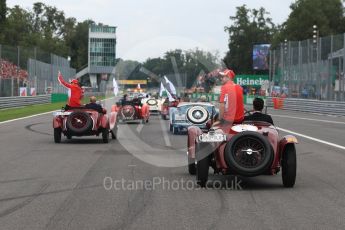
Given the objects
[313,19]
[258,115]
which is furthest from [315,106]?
[313,19]

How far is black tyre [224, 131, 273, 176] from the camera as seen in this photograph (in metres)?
9.71

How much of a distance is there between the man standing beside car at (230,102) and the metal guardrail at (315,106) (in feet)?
101

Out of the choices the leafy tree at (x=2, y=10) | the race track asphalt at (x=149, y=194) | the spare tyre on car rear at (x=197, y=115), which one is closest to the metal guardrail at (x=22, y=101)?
the spare tyre on car rear at (x=197, y=115)

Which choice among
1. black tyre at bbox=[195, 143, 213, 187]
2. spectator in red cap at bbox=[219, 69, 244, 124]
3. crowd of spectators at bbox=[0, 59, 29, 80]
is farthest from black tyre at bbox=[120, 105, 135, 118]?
black tyre at bbox=[195, 143, 213, 187]

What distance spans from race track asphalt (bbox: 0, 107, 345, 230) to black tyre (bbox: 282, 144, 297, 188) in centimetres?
16

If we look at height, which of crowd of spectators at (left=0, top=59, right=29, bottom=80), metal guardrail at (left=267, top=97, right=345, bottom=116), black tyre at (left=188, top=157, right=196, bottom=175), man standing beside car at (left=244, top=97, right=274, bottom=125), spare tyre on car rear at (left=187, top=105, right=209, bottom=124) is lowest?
metal guardrail at (left=267, top=97, right=345, bottom=116)

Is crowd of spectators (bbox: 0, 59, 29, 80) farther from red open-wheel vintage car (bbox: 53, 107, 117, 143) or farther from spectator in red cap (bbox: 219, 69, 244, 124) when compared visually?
spectator in red cap (bbox: 219, 69, 244, 124)

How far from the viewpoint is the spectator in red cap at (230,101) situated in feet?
33.7

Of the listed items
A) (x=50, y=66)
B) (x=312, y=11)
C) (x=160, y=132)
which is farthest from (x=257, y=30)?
(x=160, y=132)

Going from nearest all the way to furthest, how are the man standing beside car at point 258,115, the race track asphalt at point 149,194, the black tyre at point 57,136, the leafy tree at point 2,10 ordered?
the race track asphalt at point 149,194
the man standing beside car at point 258,115
the black tyre at point 57,136
the leafy tree at point 2,10

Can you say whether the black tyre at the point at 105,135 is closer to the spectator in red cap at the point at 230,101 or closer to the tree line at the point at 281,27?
the spectator in red cap at the point at 230,101

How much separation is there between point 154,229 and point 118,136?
47.1 ft

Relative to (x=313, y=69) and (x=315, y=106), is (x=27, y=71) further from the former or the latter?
(x=315, y=106)

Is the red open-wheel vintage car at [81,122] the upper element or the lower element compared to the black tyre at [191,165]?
upper
